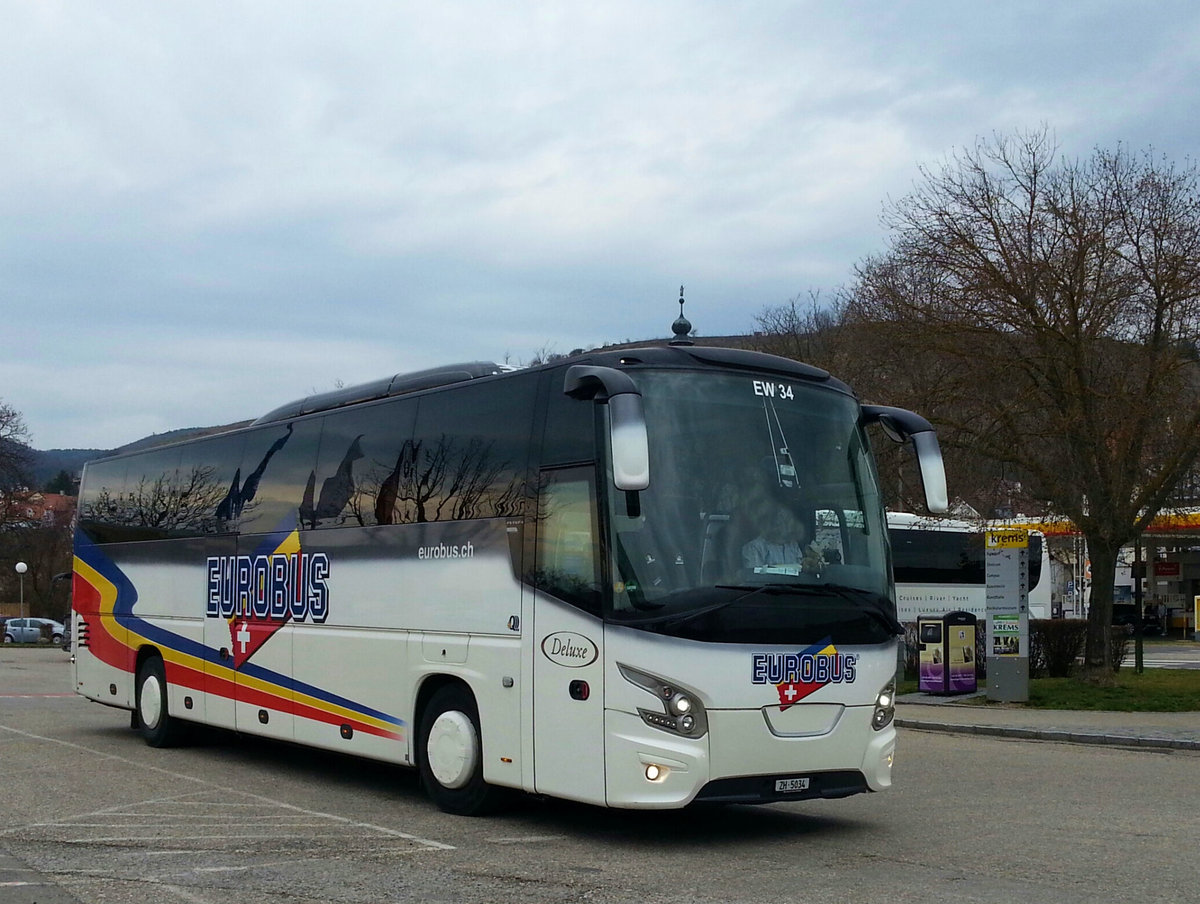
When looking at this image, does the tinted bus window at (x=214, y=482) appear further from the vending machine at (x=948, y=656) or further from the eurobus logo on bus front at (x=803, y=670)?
the vending machine at (x=948, y=656)

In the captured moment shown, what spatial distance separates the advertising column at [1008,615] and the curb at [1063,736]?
329 centimetres

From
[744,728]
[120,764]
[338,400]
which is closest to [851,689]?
[744,728]

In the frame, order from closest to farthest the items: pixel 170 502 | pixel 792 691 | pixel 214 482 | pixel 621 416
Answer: pixel 621 416 → pixel 792 691 → pixel 214 482 → pixel 170 502

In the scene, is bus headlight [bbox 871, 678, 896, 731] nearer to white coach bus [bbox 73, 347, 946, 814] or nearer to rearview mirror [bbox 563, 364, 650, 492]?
white coach bus [bbox 73, 347, 946, 814]

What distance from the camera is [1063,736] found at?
1825cm

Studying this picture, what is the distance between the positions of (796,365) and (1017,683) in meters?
14.4

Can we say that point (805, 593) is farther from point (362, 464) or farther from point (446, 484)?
point (362, 464)

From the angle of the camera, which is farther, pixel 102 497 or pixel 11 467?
pixel 11 467

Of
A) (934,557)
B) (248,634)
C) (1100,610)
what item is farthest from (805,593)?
(934,557)

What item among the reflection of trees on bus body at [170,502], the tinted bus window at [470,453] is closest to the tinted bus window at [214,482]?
the reflection of trees on bus body at [170,502]

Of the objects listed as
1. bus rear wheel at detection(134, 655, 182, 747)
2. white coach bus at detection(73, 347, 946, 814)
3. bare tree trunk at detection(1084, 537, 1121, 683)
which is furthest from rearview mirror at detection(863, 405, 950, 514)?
bare tree trunk at detection(1084, 537, 1121, 683)

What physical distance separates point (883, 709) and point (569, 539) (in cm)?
255

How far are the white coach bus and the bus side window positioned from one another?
2 cm

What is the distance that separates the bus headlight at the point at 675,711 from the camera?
893 centimetres
